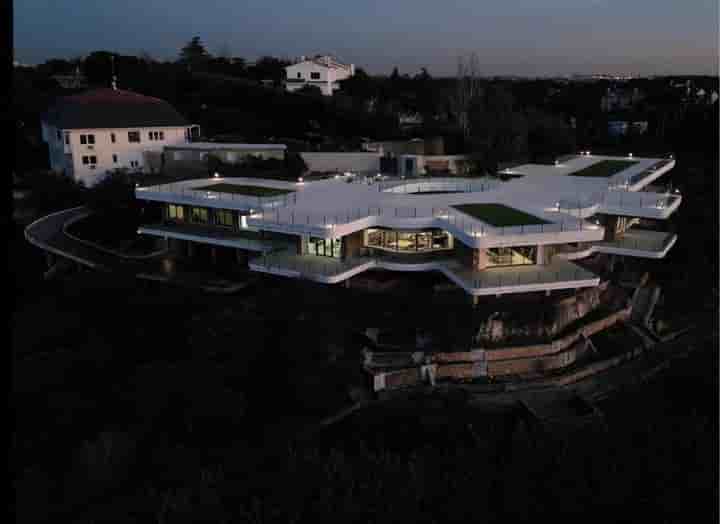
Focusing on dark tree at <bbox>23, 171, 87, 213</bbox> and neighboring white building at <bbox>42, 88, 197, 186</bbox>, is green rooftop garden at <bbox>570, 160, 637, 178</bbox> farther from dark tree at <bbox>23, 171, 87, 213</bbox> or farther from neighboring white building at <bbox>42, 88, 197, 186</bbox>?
dark tree at <bbox>23, 171, 87, 213</bbox>

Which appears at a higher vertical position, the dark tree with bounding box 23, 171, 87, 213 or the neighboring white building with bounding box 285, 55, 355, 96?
the neighboring white building with bounding box 285, 55, 355, 96

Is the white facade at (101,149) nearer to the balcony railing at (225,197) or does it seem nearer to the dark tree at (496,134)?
the balcony railing at (225,197)

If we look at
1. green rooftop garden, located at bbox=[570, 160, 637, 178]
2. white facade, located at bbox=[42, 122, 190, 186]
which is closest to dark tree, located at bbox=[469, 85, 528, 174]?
green rooftop garden, located at bbox=[570, 160, 637, 178]

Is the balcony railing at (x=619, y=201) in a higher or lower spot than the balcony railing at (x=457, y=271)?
higher

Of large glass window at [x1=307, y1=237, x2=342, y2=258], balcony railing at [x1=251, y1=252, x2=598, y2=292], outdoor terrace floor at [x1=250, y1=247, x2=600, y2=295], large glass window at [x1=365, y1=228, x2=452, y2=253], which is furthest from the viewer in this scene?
large glass window at [x1=365, y1=228, x2=452, y2=253]

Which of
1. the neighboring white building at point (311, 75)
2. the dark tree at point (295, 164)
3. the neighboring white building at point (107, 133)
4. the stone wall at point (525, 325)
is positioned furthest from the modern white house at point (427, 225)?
the neighboring white building at point (311, 75)
